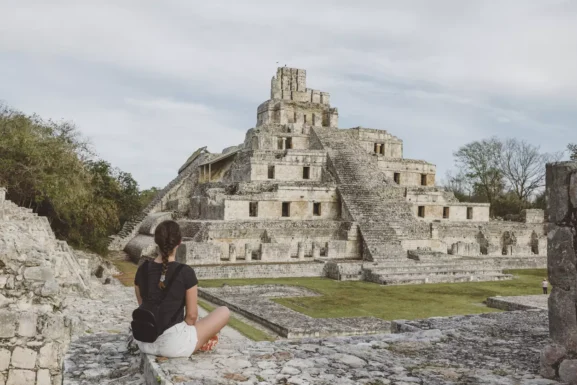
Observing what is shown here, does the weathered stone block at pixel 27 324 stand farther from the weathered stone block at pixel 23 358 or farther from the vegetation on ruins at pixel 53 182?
the vegetation on ruins at pixel 53 182

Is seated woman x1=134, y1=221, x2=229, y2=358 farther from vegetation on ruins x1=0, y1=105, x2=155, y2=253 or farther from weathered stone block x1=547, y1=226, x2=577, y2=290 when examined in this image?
vegetation on ruins x1=0, y1=105, x2=155, y2=253

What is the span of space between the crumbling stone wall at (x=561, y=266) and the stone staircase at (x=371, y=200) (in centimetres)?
1713

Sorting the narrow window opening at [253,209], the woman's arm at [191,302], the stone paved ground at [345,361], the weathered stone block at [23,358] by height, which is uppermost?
the narrow window opening at [253,209]

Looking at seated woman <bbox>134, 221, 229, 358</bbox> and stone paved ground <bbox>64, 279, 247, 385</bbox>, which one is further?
stone paved ground <bbox>64, 279, 247, 385</bbox>

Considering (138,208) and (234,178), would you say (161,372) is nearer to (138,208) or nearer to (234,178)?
(234,178)

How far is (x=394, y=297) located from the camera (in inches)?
626

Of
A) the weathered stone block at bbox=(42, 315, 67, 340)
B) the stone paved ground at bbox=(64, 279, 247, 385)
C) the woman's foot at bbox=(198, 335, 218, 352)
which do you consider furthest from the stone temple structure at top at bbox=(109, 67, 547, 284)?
the woman's foot at bbox=(198, 335, 218, 352)

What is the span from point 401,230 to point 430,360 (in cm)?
1957

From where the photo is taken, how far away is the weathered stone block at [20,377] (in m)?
5.70

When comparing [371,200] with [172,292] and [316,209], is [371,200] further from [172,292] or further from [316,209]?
[172,292]

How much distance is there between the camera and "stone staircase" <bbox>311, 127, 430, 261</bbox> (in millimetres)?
23078

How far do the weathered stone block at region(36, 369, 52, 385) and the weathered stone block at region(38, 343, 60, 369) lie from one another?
49mm

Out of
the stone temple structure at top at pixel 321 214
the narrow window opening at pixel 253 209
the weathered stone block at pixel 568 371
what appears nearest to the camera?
the weathered stone block at pixel 568 371

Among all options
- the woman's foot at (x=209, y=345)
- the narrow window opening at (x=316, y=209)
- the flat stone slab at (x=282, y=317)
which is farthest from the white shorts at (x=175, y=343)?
the narrow window opening at (x=316, y=209)
